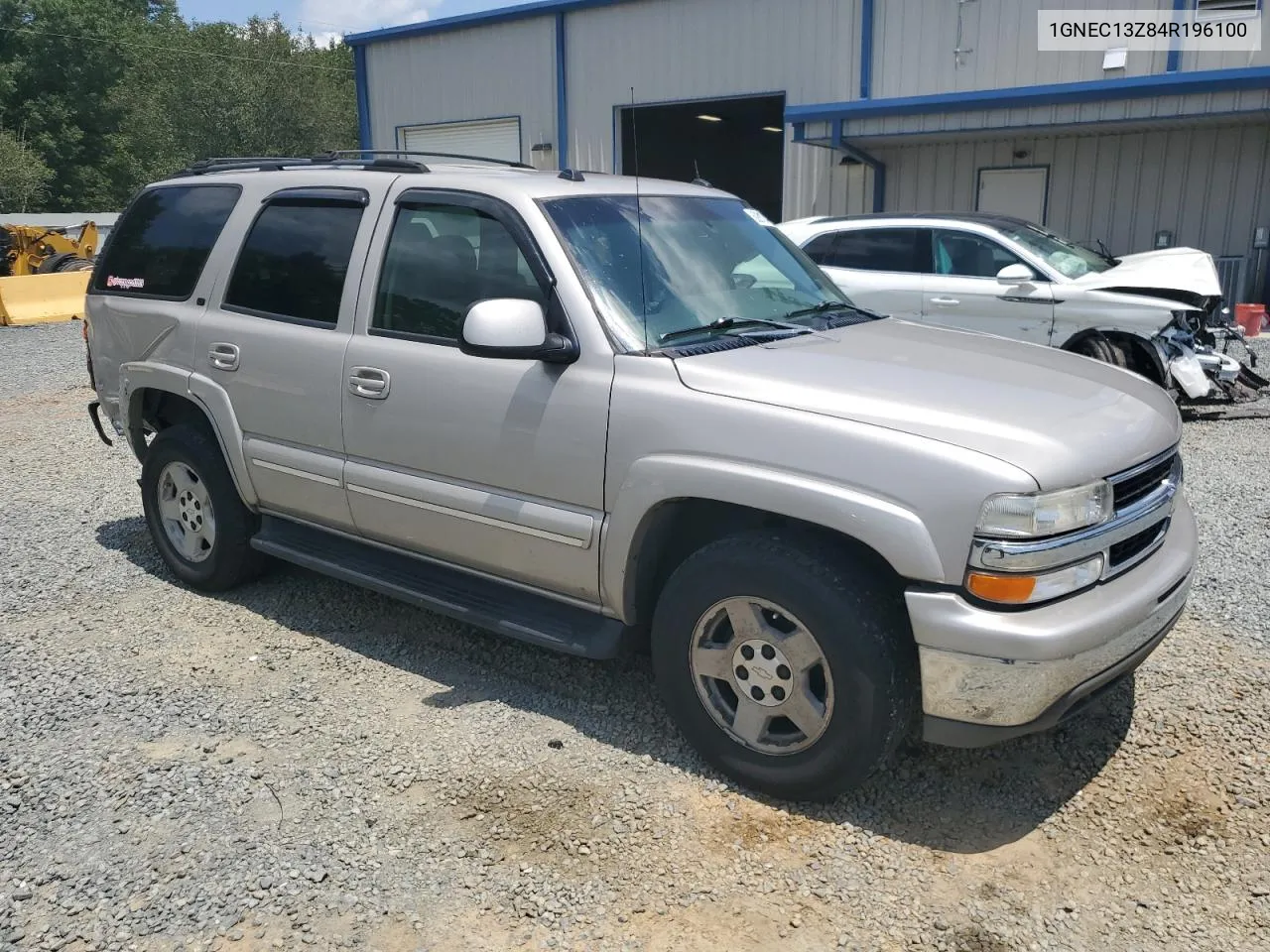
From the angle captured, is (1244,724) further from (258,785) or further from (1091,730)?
(258,785)

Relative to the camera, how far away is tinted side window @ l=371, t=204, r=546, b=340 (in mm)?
3775

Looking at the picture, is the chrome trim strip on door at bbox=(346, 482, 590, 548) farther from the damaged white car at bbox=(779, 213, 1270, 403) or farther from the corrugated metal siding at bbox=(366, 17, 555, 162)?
the corrugated metal siding at bbox=(366, 17, 555, 162)

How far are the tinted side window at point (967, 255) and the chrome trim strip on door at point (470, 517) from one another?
6.90 m

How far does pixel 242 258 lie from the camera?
4.65 metres

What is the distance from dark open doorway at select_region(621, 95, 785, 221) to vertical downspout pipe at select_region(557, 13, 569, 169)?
117 centimetres

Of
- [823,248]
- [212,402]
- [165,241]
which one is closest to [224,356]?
[212,402]

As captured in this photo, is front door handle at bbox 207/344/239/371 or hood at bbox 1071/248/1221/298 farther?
hood at bbox 1071/248/1221/298

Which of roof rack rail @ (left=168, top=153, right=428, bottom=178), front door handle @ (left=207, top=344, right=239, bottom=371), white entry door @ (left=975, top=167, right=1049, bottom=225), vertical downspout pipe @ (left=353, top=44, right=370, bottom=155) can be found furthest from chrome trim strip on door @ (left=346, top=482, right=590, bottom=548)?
vertical downspout pipe @ (left=353, top=44, right=370, bottom=155)

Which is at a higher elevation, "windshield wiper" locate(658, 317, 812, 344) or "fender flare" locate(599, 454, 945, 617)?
"windshield wiper" locate(658, 317, 812, 344)

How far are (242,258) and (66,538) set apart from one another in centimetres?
243

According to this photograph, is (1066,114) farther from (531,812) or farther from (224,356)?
(531,812)

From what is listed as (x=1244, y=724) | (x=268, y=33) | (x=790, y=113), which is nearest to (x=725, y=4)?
(x=790, y=113)

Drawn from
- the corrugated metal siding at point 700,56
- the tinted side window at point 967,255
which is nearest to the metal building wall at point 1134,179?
the corrugated metal siding at point 700,56

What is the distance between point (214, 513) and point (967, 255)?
23.5 feet
